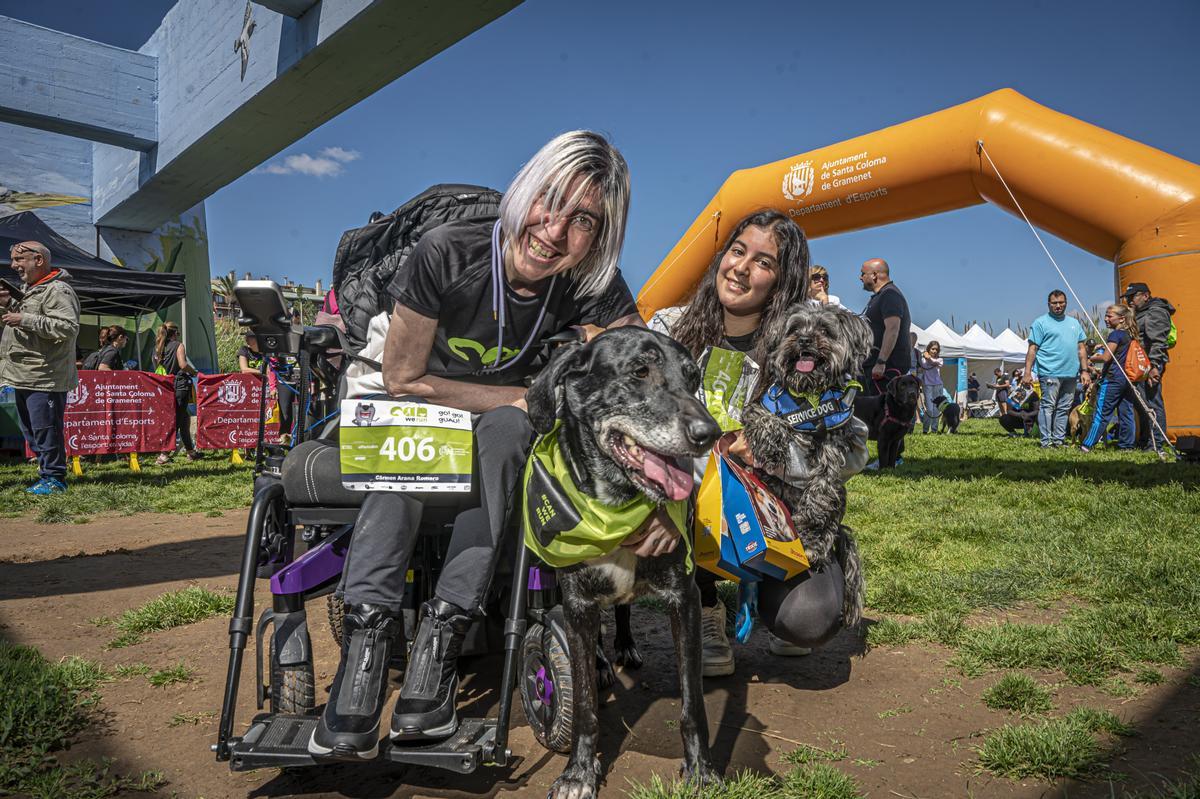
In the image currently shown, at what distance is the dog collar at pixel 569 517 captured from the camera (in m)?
1.88

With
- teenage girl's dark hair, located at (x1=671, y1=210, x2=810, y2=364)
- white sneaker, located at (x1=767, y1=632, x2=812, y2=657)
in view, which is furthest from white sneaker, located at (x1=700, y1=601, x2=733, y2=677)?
teenage girl's dark hair, located at (x1=671, y1=210, x2=810, y2=364)

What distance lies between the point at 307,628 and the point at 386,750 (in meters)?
0.63

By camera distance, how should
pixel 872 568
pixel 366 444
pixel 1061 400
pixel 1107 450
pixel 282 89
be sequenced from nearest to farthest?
1. pixel 366 444
2. pixel 872 568
3. pixel 282 89
4. pixel 1107 450
5. pixel 1061 400

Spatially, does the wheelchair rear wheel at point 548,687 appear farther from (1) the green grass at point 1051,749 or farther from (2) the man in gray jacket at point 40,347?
(2) the man in gray jacket at point 40,347

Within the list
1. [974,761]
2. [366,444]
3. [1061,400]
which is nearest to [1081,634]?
[974,761]

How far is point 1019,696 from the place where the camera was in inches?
100

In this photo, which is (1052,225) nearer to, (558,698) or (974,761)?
(974,761)

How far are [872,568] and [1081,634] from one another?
144 centimetres

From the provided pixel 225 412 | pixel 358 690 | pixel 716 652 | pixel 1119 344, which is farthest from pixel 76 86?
pixel 1119 344

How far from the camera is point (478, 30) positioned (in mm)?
7340

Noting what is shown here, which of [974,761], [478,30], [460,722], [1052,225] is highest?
[478,30]

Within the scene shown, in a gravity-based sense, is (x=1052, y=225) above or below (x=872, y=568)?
above

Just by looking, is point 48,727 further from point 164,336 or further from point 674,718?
Answer: point 164,336

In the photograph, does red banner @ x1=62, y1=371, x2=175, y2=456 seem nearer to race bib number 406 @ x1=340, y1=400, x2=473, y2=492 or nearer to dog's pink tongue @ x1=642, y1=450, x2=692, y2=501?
race bib number 406 @ x1=340, y1=400, x2=473, y2=492
